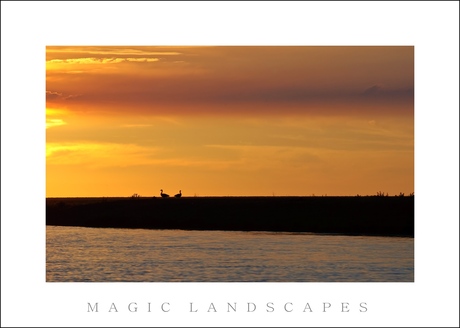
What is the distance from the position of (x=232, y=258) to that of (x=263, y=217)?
12610 millimetres

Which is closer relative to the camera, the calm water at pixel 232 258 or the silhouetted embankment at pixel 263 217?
the calm water at pixel 232 258

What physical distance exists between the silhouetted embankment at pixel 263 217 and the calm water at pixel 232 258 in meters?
2.61

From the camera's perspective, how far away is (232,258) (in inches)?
1174

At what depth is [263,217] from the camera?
42.3m

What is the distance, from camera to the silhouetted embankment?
3853cm

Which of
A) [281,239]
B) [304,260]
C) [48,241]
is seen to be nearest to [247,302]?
[304,260]

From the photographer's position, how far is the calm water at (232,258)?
26578 mm

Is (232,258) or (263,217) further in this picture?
(263,217)

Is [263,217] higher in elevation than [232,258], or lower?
higher

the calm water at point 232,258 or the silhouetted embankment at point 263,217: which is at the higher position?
the silhouetted embankment at point 263,217

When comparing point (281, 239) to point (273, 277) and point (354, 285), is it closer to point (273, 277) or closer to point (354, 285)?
point (273, 277)

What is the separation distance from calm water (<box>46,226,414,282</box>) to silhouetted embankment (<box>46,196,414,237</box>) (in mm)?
2612

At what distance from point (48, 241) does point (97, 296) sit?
15475 millimetres

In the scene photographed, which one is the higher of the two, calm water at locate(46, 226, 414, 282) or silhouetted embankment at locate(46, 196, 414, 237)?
silhouetted embankment at locate(46, 196, 414, 237)
